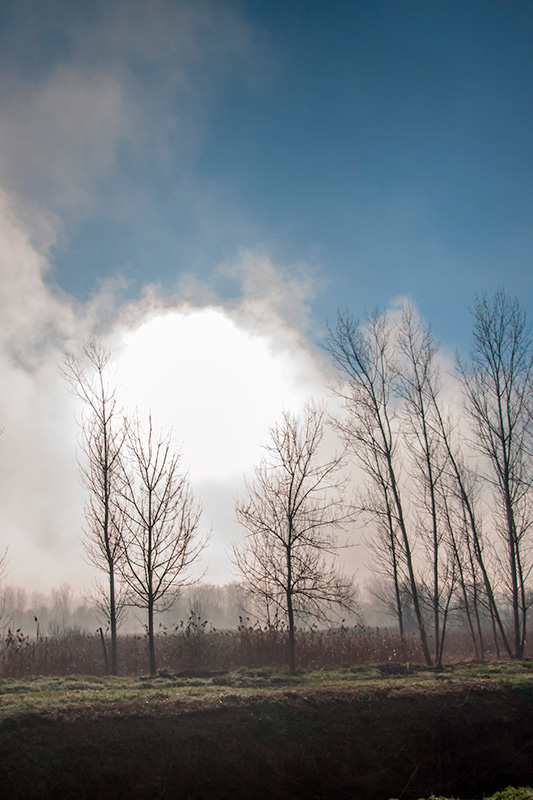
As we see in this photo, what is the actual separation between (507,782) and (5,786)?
6305mm

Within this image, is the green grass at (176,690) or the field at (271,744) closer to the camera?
the field at (271,744)

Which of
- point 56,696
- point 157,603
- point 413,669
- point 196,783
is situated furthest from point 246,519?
point 196,783

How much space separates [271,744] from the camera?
645 centimetres

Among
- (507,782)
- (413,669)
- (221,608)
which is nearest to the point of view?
(507,782)

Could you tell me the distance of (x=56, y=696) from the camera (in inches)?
319

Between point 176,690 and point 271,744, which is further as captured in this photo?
point 176,690

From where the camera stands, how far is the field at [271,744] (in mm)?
5762

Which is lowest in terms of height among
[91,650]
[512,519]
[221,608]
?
[221,608]

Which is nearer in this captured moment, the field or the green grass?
the field

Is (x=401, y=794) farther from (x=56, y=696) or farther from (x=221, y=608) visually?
(x=221, y=608)

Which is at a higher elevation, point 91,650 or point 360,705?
point 360,705

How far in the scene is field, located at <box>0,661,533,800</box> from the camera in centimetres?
576

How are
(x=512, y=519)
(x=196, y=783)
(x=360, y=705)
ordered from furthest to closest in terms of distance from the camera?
(x=512, y=519) < (x=360, y=705) < (x=196, y=783)

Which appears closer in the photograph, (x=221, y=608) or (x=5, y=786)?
(x=5, y=786)
